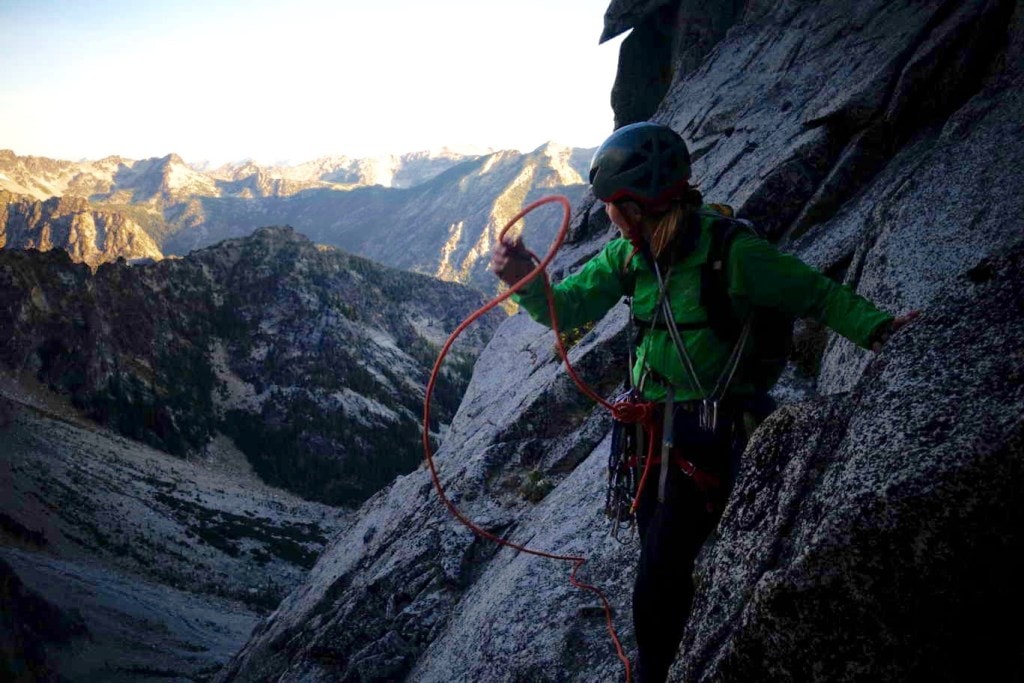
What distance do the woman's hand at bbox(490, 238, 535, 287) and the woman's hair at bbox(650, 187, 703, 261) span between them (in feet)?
3.27

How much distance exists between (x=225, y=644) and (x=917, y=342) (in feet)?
189

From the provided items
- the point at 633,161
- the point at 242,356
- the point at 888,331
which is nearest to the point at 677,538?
the point at 888,331

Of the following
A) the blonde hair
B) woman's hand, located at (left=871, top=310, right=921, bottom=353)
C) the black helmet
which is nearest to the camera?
woman's hand, located at (left=871, top=310, right=921, bottom=353)

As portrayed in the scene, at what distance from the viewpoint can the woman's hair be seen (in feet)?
15.1

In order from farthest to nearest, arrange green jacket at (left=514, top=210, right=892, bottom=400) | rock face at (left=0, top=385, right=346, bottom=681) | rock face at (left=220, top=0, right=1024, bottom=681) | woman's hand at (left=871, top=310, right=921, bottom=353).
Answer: rock face at (left=0, top=385, right=346, bottom=681) → green jacket at (left=514, top=210, right=892, bottom=400) → woman's hand at (left=871, top=310, right=921, bottom=353) → rock face at (left=220, top=0, right=1024, bottom=681)

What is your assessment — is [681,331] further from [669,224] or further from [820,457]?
[820,457]

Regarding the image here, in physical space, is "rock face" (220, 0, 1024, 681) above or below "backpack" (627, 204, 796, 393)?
below

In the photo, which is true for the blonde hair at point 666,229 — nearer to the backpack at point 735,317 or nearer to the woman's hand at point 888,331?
the backpack at point 735,317

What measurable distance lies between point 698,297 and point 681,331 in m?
0.28

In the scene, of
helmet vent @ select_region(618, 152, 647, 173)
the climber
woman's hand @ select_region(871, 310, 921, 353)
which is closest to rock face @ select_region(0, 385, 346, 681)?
the climber

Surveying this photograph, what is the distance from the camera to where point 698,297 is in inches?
176

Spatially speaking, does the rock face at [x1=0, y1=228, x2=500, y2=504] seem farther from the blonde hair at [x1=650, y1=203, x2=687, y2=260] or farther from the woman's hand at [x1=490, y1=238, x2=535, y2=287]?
the blonde hair at [x1=650, y1=203, x2=687, y2=260]

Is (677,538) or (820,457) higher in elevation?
(820,457)

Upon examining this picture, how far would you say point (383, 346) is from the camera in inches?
6964
